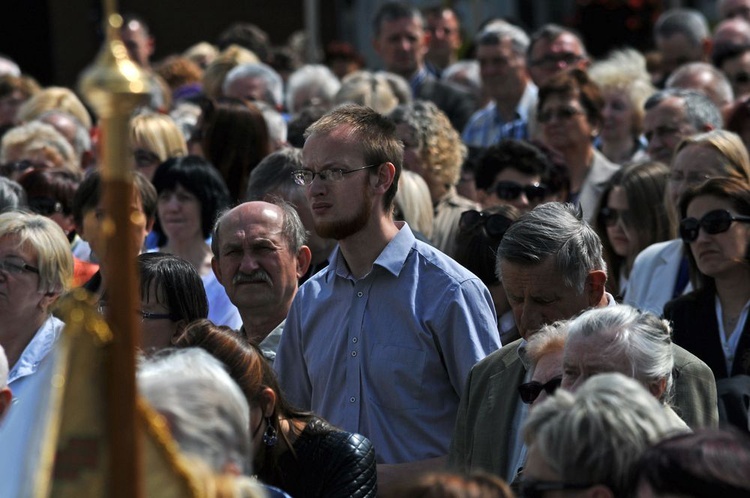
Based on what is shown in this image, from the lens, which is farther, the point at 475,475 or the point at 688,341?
the point at 688,341

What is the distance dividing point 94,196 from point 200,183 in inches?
21.2

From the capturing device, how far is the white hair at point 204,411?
2.37 m

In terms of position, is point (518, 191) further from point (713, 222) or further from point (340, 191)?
point (340, 191)

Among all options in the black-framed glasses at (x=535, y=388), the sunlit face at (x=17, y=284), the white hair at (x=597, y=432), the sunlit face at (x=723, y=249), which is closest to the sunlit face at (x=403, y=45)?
the sunlit face at (x=723, y=249)

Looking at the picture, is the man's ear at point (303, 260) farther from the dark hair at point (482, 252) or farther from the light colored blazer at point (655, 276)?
the light colored blazer at point (655, 276)

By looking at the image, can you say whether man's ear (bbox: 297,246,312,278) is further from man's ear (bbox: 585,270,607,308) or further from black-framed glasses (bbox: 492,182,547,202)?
black-framed glasses (bbox: 492,182,547,202)

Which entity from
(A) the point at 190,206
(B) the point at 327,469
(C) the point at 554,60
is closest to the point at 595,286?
(B) the point at 327,469

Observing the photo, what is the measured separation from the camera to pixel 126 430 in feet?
6.35

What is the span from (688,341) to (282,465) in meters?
2.07

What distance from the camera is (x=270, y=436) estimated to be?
4.09m

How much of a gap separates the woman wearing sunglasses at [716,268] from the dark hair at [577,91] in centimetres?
279

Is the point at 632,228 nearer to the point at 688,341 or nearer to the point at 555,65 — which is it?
the point at 688,341

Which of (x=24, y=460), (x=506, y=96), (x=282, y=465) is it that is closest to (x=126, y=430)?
(x=24, y=460)

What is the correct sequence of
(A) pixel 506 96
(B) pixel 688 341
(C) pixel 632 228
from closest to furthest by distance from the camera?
1. (B) pixel 688 341
2. (C) pixel 632 228
3. (A) pixel 506 96
